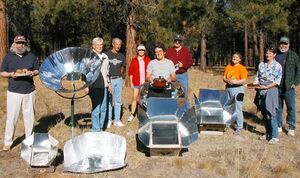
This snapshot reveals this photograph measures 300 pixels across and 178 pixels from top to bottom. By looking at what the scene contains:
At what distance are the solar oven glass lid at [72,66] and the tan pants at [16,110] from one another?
1.65 feet

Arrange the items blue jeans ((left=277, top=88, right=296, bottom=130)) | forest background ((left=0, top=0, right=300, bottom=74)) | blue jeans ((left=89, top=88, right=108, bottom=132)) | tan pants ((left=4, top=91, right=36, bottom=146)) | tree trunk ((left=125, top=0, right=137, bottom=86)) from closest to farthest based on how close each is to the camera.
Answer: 1. tan pants ((left=4, top=91, right=36, bottom=146))
2. blue jeans ((left=89, top=88, right=108, bottom=132))
3. blue jeans ((left=277, top=88, right=296, bottom=130))
4. tree trunk ((left=125, top=0, right=137, bottom=86))
5. forest background ((left=0, top=0, right=300, bottom=74))

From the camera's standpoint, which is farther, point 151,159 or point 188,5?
point 188,5

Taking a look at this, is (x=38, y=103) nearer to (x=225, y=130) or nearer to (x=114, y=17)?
(x=225, y=130)

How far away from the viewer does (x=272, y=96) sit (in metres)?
7.73

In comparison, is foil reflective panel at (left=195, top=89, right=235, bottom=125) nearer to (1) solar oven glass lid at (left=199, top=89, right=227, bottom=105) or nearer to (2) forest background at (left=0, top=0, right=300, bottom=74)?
(1) solar oven glass lid at (left=199, top=89, right=227, bottom=105)

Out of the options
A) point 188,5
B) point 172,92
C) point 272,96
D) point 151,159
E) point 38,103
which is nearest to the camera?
point 151,159

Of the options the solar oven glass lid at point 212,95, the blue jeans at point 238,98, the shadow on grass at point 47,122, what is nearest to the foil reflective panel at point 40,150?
the shadow on grass at point 47,122

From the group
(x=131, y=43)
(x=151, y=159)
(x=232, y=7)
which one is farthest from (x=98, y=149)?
(x=232, y=7)

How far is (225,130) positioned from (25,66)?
4200mm

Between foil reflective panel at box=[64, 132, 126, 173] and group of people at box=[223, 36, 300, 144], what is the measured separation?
2.76 metres

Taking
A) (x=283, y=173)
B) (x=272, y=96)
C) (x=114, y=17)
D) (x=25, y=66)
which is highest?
(x=114, y=17)

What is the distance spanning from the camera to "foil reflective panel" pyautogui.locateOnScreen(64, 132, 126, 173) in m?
6.19

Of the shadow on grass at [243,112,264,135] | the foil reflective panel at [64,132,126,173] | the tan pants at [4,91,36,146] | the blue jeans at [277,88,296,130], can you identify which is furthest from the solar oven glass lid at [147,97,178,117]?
the blue jeans at [277,88,296,130]

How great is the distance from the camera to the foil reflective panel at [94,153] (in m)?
6.19
